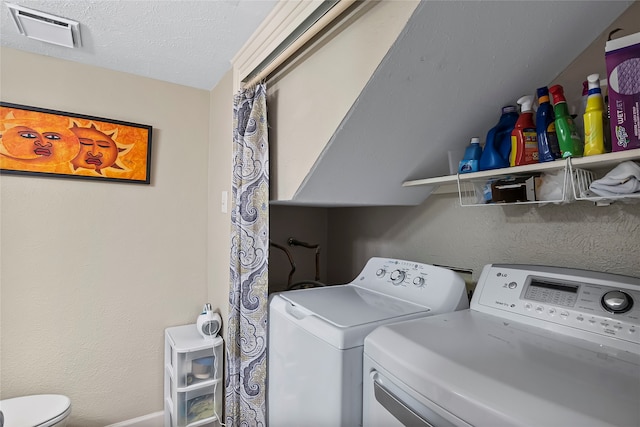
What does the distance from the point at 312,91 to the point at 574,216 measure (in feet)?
3.56

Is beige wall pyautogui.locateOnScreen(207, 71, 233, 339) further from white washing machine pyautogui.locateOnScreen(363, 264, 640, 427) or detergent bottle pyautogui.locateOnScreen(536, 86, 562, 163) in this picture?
detergent bottle pyautogui.locateOnScreen(536, 86, 562, 163)

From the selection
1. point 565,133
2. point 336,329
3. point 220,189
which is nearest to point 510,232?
point 565,133

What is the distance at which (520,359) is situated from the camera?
0.76m

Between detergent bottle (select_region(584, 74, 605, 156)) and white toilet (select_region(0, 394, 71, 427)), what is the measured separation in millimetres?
2346

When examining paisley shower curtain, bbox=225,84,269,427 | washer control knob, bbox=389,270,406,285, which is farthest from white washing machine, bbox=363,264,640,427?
paisley shower curtain, bbox=225,84,269,427

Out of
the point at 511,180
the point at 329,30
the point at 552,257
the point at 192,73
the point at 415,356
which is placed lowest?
the point at 415,356

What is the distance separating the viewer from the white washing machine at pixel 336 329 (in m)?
1.00

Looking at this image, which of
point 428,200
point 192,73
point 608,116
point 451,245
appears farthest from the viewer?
point 192,73

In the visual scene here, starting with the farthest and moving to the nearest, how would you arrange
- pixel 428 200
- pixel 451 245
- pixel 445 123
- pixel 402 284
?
pixel 428 200 < pixel 451 245 < pixel 402 284 < pixel 445 123

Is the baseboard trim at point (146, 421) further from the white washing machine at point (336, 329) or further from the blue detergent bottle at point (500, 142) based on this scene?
the blue detergent bottle at point (500, 142)

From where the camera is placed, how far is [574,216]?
114 centimetres

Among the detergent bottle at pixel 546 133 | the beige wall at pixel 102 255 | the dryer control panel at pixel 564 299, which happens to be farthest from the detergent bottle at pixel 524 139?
the beige wall at pixel 102 255

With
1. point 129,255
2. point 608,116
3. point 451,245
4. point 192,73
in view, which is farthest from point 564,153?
point 129,255

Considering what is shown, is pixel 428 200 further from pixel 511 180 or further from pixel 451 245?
pixel 511 180
